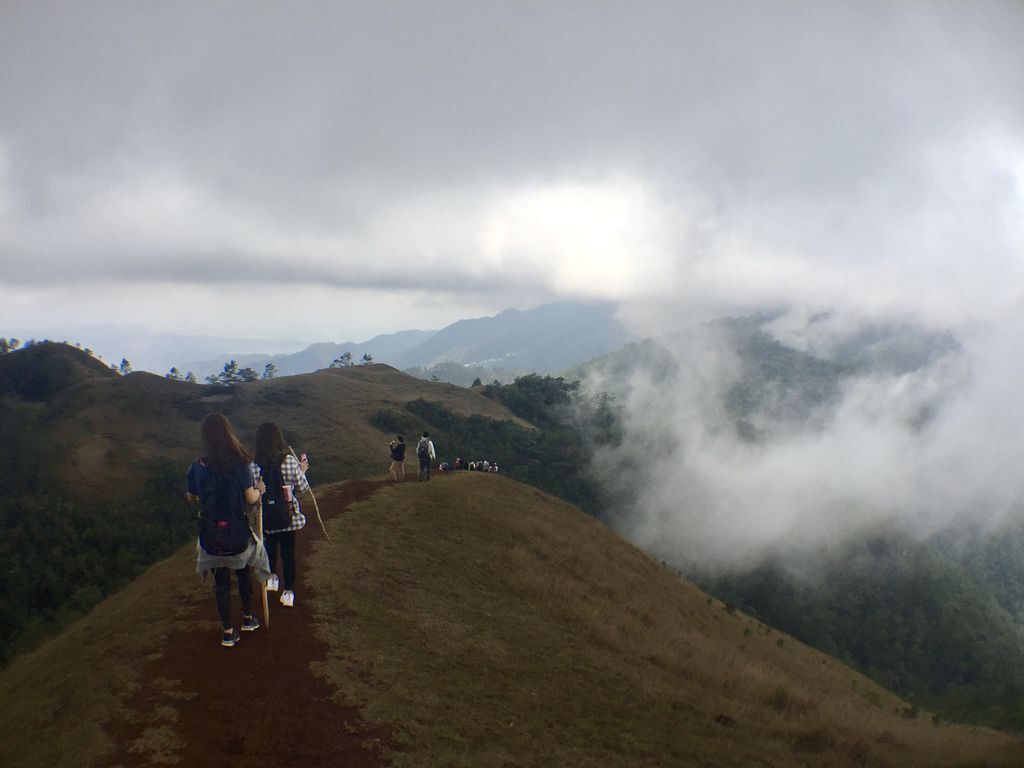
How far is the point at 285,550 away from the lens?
1073cm

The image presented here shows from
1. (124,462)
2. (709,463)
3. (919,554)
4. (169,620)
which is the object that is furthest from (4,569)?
(919,554)

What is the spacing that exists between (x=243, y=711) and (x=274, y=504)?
3315 mm

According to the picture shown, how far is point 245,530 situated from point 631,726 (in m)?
6.67

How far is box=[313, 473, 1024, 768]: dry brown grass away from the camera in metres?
8.65

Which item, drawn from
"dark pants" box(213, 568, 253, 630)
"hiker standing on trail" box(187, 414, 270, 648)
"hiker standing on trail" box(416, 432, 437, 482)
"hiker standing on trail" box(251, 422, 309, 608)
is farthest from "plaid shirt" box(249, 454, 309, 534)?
"hiker standing on trail" box(416, 432, 437, 482)

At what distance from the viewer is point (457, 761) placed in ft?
24.5

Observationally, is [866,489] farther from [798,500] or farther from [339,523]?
[339,523]

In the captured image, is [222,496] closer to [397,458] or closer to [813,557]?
[397,458]

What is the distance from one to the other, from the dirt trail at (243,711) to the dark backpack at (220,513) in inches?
71.0

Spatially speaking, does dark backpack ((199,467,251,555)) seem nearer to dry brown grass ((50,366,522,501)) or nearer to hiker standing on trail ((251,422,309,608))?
hiker standing on trail ((251,422,309,608))

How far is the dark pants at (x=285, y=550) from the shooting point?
10.5 m

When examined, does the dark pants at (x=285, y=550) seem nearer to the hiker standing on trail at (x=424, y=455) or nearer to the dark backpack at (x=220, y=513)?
the dark backpack at (x=220, y=513)

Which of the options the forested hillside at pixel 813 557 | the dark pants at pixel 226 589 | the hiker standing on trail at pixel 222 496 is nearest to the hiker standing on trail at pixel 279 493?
the dark pants at pixel 226 589

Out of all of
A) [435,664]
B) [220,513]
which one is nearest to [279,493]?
[220,513]
